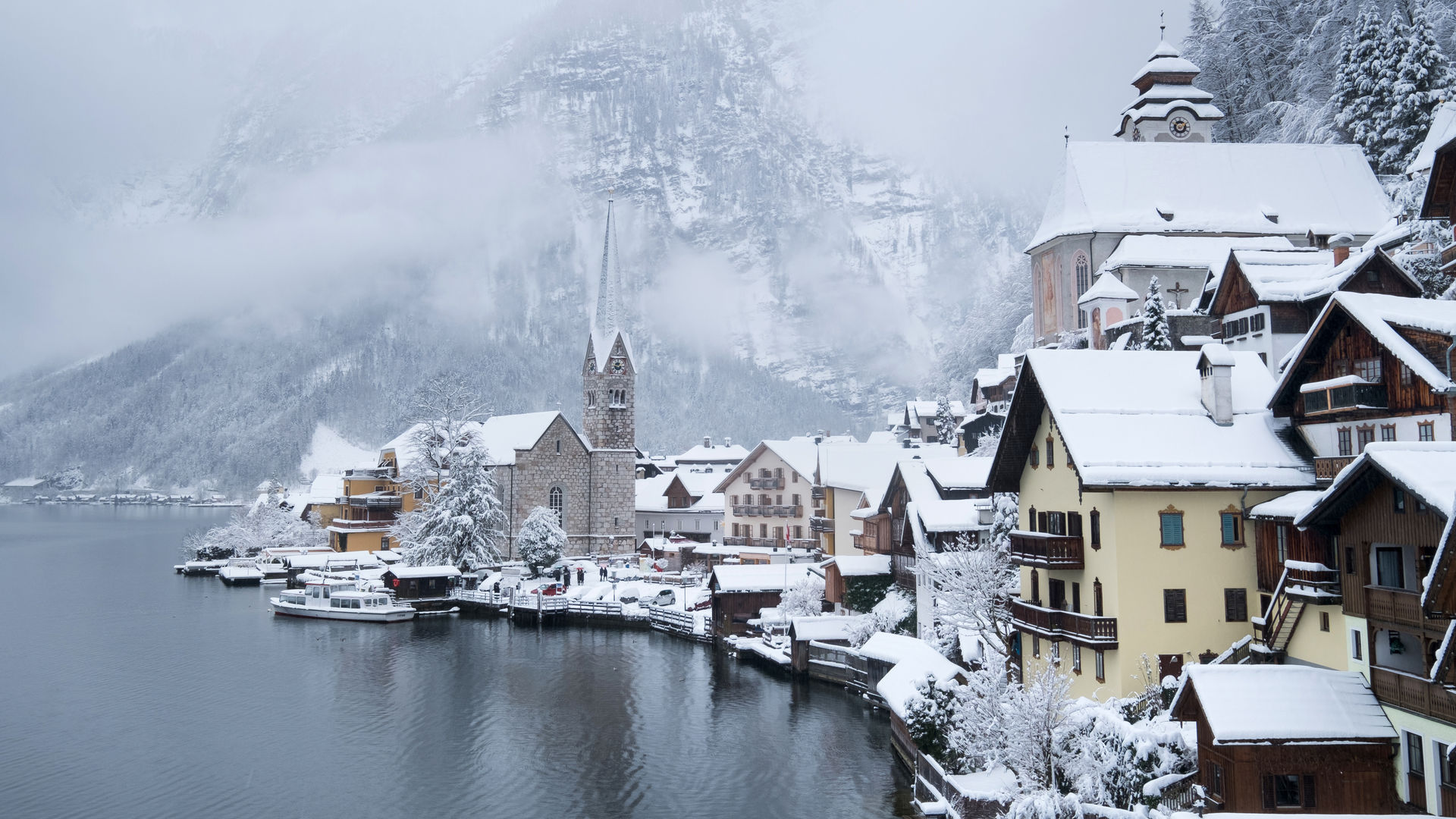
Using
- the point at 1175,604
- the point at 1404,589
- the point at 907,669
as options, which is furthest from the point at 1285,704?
the point at 907,669

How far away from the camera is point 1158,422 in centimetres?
2906

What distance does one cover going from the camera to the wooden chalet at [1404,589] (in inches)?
740

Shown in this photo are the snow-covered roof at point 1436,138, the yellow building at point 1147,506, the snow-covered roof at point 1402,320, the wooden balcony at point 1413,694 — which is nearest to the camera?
the wooden balcony at point 1413,694

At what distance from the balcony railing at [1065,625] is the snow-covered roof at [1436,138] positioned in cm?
1460

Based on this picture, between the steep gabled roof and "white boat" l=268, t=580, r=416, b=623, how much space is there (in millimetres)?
55892

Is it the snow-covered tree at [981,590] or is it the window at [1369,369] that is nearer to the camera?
the window at [1369,369]

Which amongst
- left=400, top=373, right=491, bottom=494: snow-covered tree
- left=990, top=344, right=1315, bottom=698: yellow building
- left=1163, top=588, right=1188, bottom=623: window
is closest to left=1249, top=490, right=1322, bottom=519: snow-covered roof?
left=990, top=344, right=1315, bottom=698: yellow building

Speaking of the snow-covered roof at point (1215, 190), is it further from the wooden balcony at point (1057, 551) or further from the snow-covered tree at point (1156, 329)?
the wooden balcony at point (1057, 551)

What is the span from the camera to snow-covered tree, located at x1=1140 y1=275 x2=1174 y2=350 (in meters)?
44.7

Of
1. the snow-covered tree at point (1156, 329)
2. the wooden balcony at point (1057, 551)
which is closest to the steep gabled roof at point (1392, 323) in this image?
the wooden balcony at point (1057, 551)

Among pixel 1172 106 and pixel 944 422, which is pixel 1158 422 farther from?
pixel 1172 106

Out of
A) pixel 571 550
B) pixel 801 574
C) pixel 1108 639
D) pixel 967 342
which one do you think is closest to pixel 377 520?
pixel 571 550

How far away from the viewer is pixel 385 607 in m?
67.8

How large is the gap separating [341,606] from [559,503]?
28237 mm
